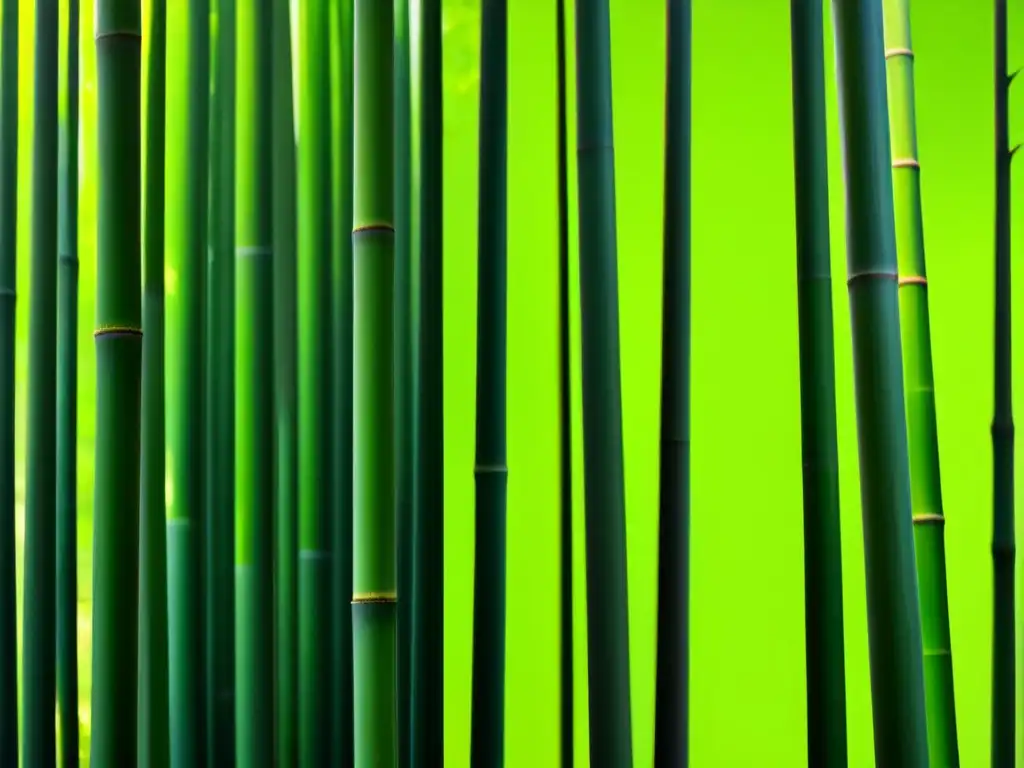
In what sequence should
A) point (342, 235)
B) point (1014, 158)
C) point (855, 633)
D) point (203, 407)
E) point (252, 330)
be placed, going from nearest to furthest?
point (252, 330) < point (203, 407) < point (342, 235) < point (855, 633) < point (1014, 158)

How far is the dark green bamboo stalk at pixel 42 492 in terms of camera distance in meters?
1.19

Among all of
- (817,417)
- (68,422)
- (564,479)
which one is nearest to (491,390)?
(817,417)

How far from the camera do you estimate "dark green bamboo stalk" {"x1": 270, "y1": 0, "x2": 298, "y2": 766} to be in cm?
143

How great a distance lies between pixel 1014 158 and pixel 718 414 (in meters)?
0.65

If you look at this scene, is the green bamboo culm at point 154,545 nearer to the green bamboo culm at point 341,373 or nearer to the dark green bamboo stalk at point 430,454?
the dark green bamboo stalk at point 430,454

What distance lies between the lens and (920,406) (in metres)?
1.15

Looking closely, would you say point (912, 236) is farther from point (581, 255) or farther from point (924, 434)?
point (581, 255)

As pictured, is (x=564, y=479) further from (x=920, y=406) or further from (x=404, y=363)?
(x=920, y=406)

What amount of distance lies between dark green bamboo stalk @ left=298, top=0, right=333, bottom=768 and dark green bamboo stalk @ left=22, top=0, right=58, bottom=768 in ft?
0.86

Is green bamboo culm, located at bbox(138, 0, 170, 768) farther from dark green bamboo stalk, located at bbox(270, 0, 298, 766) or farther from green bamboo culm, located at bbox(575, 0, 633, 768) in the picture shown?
dark green bamboo stalk, located at bbox(270, 0, 298, 766)

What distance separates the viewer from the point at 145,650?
732 mm

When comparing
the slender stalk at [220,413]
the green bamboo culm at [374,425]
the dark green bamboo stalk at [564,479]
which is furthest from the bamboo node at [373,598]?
the dark green bamboo stalk at [564,479]

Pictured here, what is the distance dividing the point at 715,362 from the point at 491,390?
796 millimetres

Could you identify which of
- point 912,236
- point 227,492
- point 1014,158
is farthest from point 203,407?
point 1014,158
